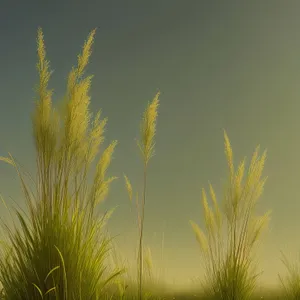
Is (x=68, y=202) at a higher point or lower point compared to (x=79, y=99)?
lower

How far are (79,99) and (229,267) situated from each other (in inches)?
107

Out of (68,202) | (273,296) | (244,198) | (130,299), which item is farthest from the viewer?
(273,296)

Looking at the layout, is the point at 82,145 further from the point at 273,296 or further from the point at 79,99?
the point at 273,296

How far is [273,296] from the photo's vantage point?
5840 mm

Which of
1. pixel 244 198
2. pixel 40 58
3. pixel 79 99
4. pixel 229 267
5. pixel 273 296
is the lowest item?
pixel 273 296

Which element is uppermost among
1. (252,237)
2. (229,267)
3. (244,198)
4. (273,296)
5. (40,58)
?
(40,58)

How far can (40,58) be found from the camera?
2758 millimetres

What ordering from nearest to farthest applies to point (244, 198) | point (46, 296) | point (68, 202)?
point (46, 296), point (68, 202), point (244, 198)

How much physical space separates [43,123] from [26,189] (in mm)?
458

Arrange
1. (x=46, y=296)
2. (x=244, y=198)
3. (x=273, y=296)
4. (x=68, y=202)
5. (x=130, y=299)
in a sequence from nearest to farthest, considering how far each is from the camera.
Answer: (x=46, y=296) → (x=68, y=202) → (x=130, y=299) → (x=244, y=198) → (x=273, y=296)

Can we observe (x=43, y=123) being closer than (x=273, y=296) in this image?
Yes

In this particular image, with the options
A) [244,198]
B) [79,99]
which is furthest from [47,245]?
[244,198]

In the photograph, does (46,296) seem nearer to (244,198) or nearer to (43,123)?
(43,123)

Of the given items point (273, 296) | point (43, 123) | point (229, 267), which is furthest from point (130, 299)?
Result: point (273, 296)
